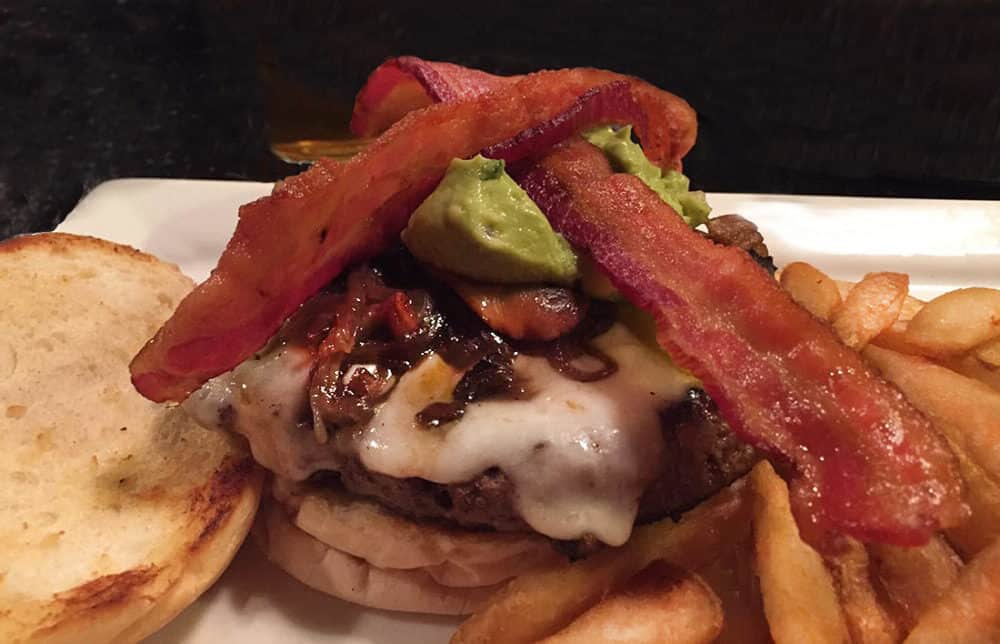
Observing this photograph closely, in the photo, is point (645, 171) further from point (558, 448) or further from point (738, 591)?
point (738, 591)

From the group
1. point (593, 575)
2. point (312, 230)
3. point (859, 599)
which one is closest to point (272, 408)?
point (312, 230)

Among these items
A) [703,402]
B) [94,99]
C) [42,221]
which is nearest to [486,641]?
[703,402]

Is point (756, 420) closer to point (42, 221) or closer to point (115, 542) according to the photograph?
point (115, 542)

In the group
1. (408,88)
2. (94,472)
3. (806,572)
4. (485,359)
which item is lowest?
(94,472)

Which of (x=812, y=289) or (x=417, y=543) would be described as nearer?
(x=417, y=543)

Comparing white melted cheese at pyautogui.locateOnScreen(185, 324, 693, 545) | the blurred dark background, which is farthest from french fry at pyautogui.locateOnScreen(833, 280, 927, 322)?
the blurred dark background

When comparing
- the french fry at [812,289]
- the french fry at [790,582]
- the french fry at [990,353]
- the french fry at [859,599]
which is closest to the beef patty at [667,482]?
the french fry at [790,582]

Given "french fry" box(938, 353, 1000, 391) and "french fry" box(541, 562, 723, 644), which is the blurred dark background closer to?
"french fry" box(938, 353, 1000, 391)

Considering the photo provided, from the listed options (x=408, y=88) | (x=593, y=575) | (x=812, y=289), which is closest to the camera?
(x=593, y=575)
